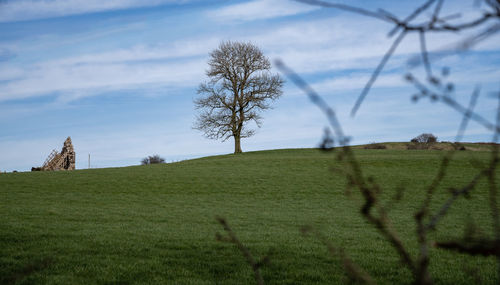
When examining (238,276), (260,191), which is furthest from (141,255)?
(260,191)

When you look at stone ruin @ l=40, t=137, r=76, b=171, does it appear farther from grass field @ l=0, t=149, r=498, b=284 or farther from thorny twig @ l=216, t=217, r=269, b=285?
thorny twig @ l=216, t=217, r=269, b=285

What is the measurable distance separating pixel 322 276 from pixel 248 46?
37.5 metres

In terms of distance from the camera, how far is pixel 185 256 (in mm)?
7551

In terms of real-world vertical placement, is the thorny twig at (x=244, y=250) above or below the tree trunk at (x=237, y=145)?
below

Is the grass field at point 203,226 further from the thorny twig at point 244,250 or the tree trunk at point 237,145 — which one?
the tree trunk at point 237,145

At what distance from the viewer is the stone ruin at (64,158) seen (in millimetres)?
43031

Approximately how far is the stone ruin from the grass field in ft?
67.1

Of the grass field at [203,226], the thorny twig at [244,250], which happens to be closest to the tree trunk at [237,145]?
the grass field at [203,226]

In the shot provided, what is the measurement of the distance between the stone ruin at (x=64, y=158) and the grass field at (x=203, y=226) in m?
20.5

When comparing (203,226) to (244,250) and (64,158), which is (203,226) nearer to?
(244,250)

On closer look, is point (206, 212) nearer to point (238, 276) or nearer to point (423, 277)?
point (238, 276)

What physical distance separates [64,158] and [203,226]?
3831 cm

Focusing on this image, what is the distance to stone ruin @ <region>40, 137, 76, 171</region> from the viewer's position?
43031mm

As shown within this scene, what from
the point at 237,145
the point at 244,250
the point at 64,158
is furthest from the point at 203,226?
the point at 64,158
